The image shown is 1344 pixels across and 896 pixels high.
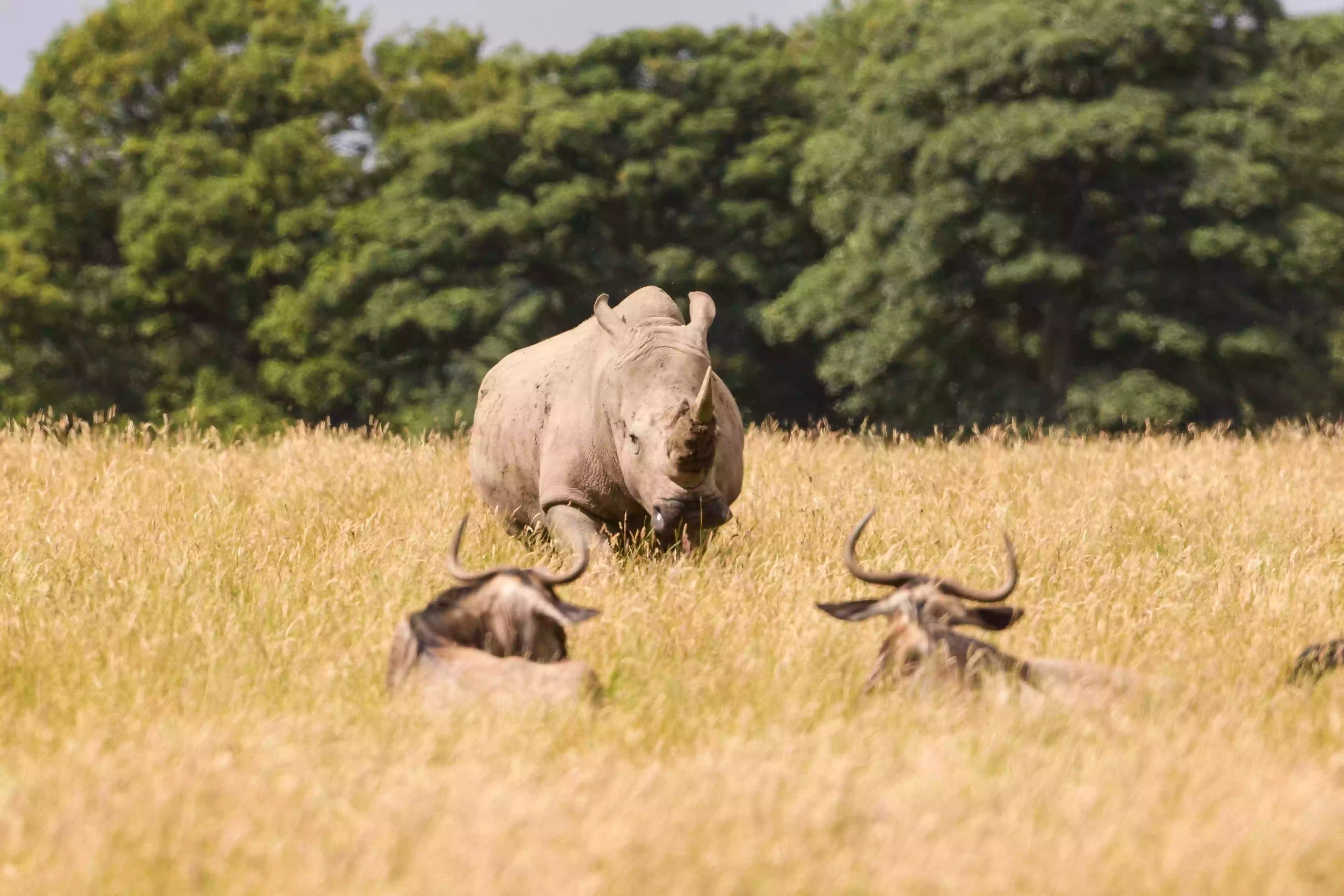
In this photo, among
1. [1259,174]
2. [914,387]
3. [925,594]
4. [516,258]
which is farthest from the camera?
[516,258]

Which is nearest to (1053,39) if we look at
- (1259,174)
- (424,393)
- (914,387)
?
(1259,174)

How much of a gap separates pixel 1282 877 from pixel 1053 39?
844 inches

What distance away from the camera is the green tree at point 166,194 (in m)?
29.8

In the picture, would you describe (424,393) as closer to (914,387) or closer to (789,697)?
(914,387)

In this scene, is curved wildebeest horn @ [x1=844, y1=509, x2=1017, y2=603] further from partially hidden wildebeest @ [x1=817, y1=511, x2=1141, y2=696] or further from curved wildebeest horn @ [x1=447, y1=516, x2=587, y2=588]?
curved wildebeest horn @ [x1=447, y1=516, x2=587, y2=588]

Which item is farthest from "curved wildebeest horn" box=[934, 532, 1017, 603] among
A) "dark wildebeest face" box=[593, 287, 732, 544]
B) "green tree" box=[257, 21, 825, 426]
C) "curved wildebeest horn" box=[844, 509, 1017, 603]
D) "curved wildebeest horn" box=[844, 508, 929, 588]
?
"green tree" box=[257, 21, 825, 426]

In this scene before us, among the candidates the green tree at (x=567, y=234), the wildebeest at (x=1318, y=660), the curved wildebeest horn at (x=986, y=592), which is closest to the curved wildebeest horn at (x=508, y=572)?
the curved wildebeest horn at (x=986, y=592)

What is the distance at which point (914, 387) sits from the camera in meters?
25.4

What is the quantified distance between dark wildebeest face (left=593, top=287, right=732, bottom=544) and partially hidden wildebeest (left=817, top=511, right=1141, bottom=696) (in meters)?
1.38

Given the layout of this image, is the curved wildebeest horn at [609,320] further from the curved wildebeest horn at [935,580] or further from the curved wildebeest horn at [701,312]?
the curved wildebeest horn at [935,580]

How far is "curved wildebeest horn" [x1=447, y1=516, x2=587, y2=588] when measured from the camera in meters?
4.98

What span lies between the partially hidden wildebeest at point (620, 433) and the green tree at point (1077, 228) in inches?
584

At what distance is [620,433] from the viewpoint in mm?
6914

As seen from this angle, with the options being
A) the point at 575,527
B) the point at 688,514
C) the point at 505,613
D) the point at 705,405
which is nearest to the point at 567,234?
the point at 575,527
